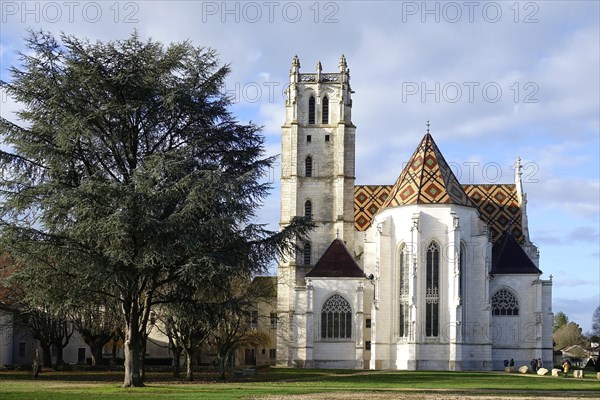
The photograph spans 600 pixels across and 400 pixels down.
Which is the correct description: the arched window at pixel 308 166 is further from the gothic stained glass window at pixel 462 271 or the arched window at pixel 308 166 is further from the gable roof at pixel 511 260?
the gable roof at pixel 511 260

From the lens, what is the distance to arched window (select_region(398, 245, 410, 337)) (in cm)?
6000

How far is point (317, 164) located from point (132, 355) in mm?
38020

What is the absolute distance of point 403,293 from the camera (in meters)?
60.4

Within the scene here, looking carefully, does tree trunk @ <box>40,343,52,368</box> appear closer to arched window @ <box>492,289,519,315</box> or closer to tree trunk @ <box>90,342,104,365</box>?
tree trunk @ <box>90,342,104,365</box>

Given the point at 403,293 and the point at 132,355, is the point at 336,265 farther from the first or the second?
the point at 132,355

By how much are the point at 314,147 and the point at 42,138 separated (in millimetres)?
37706

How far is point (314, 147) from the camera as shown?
69.6m

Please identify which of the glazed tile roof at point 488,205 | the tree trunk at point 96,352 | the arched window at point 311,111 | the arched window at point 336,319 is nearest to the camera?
the tree trunk at point 96,352

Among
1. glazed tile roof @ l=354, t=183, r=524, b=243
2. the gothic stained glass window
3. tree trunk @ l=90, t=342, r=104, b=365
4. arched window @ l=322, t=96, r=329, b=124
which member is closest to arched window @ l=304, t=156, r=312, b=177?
arched window @ l=322, t=96, r=329, b=124

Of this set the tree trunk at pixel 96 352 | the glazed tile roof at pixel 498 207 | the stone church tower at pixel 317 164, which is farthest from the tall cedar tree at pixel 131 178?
the glazed tile roof at pixel 498 207

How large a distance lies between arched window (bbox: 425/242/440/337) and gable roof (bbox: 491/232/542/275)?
6.62 metres

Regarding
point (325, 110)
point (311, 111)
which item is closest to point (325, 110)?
point (325, 110)

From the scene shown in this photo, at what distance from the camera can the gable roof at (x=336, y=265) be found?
208 feet

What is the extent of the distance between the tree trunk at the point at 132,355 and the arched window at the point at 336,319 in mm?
29708
